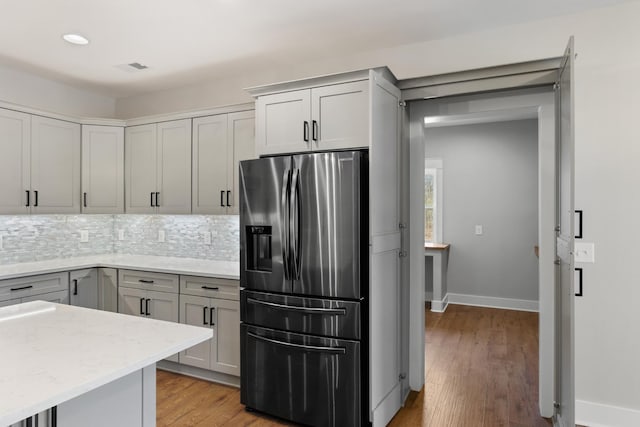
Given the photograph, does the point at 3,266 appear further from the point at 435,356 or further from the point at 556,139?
the point at 556,139

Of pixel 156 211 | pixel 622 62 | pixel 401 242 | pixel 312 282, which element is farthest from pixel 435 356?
pixel 156 211

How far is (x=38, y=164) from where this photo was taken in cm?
374

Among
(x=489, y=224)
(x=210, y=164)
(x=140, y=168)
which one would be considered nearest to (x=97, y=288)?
(x=140, y=168)

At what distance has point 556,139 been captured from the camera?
8.66ft

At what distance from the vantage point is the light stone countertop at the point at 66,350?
1108 millimetres

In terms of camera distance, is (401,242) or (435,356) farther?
(435,356)

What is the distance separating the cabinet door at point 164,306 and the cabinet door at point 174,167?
802 millimetres

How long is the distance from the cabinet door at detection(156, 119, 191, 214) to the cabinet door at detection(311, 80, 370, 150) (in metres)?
1.64

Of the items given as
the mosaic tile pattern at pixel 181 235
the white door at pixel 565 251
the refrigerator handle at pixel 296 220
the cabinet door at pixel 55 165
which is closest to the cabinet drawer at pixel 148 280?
the mosaic tile pattern at pixel 181 235

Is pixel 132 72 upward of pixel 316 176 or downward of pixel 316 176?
upward

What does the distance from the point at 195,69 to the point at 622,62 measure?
11.0 feet

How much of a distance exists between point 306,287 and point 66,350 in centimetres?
144

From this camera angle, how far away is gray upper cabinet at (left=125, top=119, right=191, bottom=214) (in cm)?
388

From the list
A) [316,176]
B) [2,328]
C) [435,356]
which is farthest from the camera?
[435,356]
